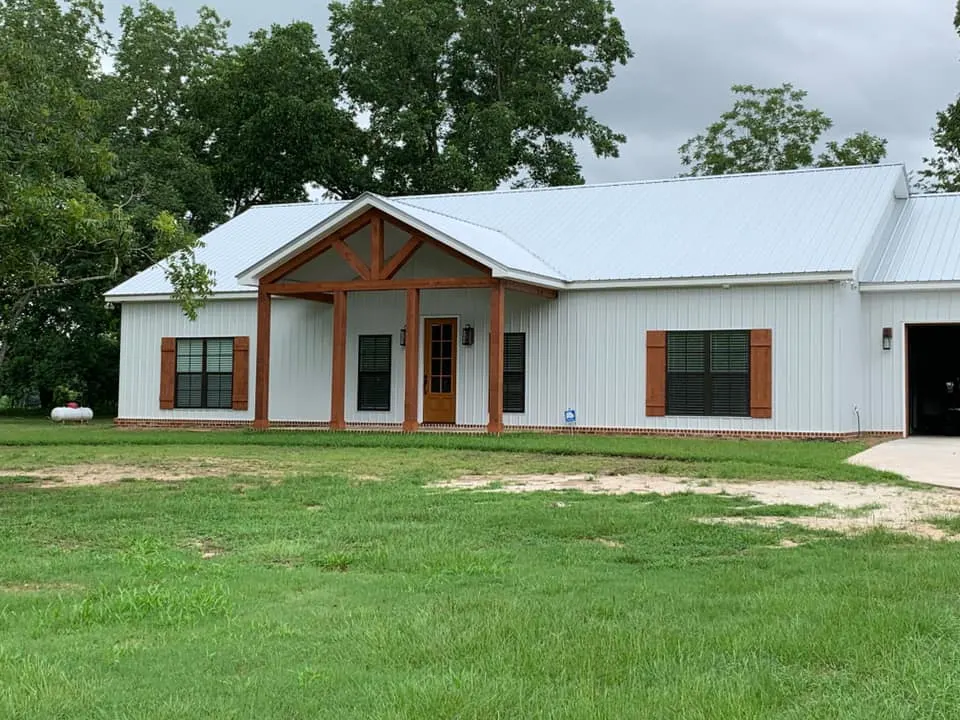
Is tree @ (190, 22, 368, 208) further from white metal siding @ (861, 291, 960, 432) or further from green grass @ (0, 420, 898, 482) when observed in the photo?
white metal siding @ (861, 291, 960, 432)

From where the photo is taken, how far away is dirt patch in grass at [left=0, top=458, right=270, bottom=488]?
34.2ft

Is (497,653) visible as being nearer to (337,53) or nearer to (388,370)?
(388,370)

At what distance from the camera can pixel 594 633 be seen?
14.0 feet

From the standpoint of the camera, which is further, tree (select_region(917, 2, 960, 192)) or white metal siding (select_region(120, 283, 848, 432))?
tree (select_region(917, 2, 960, 192))

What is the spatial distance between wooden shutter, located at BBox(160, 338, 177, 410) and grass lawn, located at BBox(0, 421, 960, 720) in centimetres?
1255

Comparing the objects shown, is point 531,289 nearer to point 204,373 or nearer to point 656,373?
point 656,373

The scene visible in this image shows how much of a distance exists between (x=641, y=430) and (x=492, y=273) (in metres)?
3.59

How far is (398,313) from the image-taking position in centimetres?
1970

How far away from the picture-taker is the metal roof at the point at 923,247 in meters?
16.8

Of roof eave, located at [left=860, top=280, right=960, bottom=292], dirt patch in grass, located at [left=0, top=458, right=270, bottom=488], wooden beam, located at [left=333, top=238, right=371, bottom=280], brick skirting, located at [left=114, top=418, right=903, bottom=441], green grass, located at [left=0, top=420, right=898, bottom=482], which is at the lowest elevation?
dirt patch in grass, located at [left=0, top=458, right=270, bottom=488]

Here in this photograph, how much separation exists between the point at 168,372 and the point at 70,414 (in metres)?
3.83

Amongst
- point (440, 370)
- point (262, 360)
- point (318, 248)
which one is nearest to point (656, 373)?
point (440, 370)

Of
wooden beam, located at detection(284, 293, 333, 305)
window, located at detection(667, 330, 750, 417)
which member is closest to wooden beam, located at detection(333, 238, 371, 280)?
wooden beam, located at detection(284, 293, 333, 305)

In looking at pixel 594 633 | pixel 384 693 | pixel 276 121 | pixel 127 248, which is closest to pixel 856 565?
pixel 594 633
